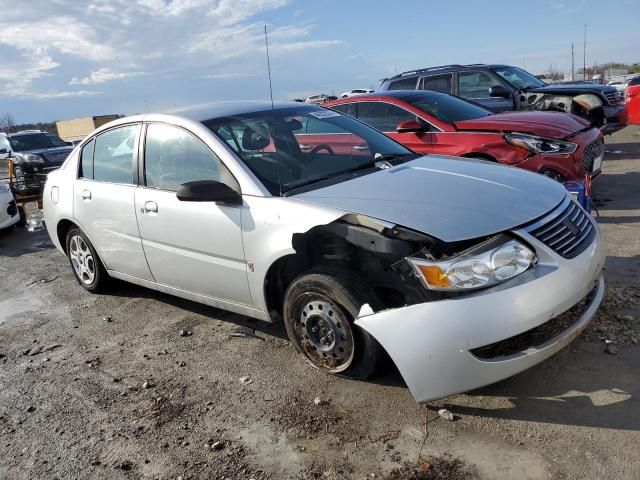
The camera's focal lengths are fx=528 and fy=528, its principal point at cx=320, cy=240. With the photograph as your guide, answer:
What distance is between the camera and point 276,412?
3.00m

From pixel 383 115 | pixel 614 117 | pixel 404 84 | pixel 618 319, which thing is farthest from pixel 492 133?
pixel 614 117

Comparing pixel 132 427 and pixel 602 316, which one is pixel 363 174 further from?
pixel 132 427

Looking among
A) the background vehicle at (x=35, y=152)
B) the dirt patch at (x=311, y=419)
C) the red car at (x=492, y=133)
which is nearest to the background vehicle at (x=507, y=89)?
the red car at (x=492, y=133)

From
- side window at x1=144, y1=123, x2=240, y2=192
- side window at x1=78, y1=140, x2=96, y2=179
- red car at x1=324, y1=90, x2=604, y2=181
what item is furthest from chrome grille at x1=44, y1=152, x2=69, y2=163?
side window at x1=144, y1=123, x2=240, y2=192

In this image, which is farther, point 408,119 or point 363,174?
point 408,119

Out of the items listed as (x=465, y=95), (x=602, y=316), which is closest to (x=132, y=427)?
(x=602, y=316)

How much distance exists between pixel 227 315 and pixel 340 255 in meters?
1.66

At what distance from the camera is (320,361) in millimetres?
3254

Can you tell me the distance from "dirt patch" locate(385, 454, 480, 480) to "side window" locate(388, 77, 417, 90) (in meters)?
8.53

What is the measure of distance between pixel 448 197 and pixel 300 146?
129cm

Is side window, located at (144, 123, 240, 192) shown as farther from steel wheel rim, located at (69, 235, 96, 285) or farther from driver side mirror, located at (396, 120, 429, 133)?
driver side mirror, located at (396, 120, 429, 133)

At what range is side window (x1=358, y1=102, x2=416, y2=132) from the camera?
688cm

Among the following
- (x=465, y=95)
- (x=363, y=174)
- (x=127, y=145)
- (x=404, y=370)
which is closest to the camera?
(x=404, y=370)

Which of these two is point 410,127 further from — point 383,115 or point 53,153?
point 53,153
